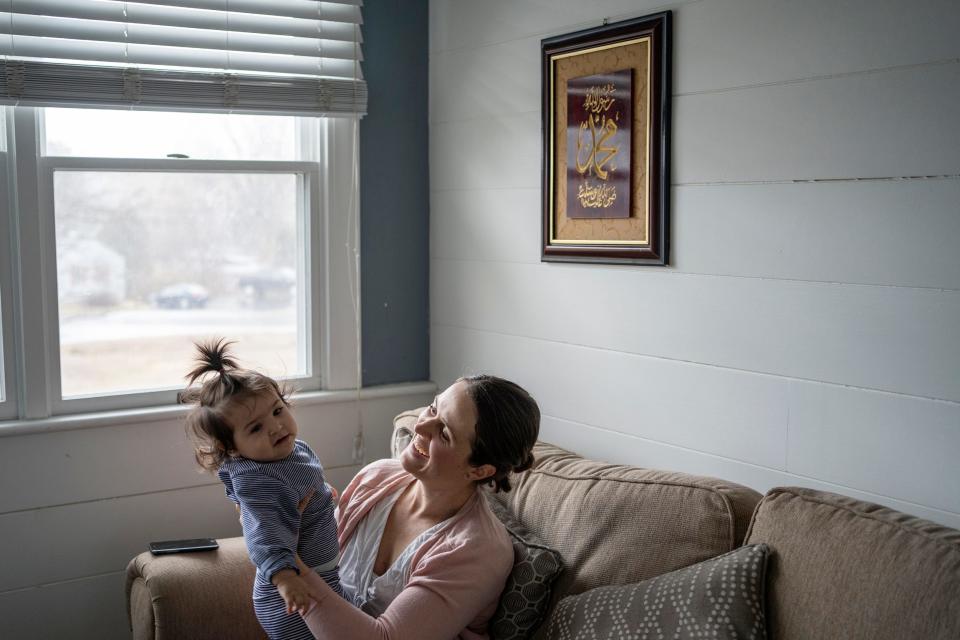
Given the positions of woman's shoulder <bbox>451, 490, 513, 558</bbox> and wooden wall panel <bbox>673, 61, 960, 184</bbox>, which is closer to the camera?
wooden wall panel <bbox>673, 61, 960, 184</bbox>

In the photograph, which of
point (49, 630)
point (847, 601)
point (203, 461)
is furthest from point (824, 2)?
point (49, 630)

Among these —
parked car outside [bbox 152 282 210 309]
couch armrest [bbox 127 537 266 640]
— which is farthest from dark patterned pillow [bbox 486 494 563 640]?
parked car outside [bbox 152 282 210 309]

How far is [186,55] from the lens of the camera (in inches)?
104

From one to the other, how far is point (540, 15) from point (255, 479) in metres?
1.54

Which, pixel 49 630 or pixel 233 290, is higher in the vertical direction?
pixel 233 290

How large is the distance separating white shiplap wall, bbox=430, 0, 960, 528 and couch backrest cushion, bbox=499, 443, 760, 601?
266 millimetres

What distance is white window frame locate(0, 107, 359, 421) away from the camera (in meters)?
2.46

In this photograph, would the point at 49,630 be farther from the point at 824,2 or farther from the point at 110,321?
the point at 824,2

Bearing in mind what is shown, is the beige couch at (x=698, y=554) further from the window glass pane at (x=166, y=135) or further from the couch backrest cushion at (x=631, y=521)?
the window glass pane at (x=166, y=135)

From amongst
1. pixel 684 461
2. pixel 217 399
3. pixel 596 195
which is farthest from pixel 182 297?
pixel 684 461

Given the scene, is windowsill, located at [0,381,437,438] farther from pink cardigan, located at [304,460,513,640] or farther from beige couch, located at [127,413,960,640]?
pink cardigan, located at [304,460,513,640]

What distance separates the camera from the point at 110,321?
267cm

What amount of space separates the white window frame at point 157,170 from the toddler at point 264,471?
0.83m

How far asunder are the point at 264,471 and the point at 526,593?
0.58 m
